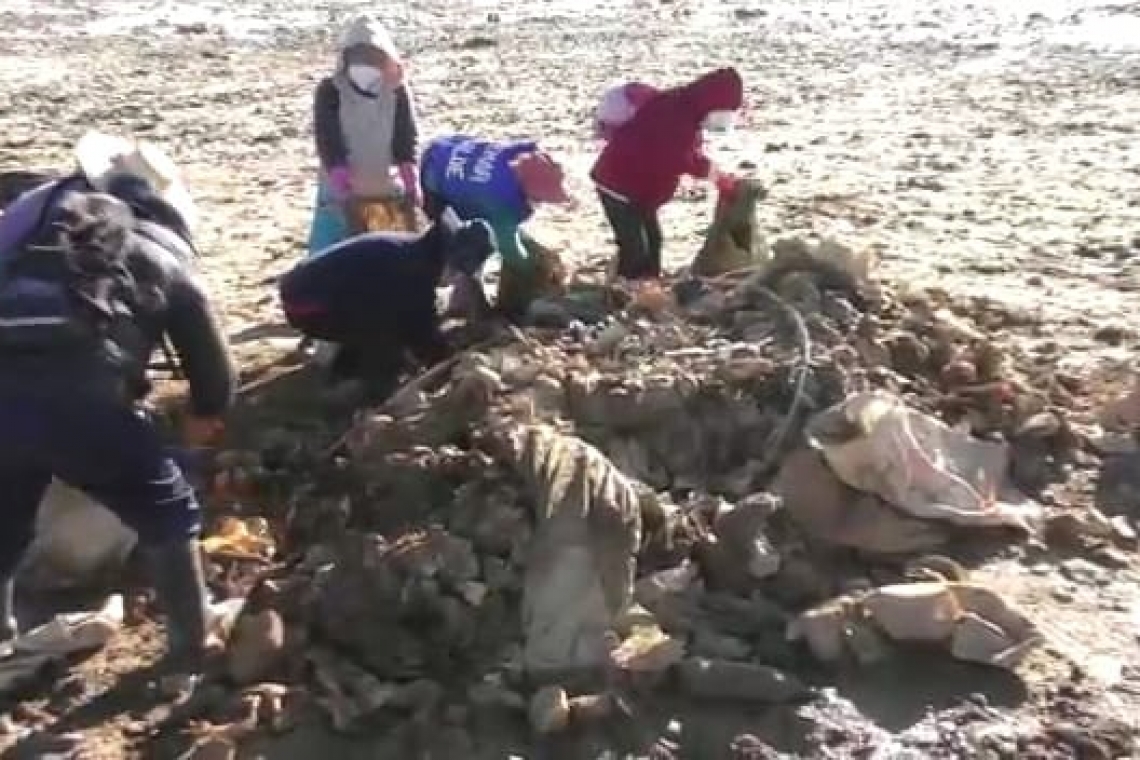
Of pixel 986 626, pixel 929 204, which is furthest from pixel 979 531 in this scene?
pixel 929 204

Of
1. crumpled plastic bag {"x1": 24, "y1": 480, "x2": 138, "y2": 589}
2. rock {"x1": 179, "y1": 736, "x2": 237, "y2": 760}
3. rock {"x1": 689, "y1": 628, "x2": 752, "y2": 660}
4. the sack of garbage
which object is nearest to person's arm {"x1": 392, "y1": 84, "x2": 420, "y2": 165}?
the sack of garbage

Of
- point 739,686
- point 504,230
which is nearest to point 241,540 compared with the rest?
point 739,686

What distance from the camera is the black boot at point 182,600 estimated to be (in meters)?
4.45

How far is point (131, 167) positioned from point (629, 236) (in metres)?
2.57

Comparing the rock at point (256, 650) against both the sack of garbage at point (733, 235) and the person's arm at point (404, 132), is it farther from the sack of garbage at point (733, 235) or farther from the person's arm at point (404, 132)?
the person's arm at point (404, 132)

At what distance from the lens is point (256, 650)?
14.8 feet

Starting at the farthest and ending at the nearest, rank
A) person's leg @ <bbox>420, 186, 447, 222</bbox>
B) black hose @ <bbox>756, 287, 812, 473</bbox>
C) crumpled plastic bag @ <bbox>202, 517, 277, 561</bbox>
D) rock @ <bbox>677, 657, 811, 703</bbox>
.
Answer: person's leg @ <bbox>420, 186, 447, 222</bbox>, black hose @ <bbox>756, 287, 812, 473</bbox>, crumpled plastic bag @ <bbox>202, 517, 277, 561</bbox>, rock @ <bbox>677, 657, 811, 703</bbox>

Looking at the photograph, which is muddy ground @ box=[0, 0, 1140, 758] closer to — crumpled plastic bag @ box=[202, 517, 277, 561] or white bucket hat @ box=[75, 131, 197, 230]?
crumpled plastic bag @ box=[202, 517, 277, 561]

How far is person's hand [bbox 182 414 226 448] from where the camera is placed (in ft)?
16.4

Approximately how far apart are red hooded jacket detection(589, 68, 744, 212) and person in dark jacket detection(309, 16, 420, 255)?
0.73 metres

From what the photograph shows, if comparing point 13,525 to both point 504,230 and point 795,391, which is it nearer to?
point 795,391

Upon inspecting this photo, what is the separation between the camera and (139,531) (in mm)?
4426

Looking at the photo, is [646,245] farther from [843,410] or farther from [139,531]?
[139,531]

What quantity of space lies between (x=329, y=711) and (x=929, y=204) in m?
5.82
